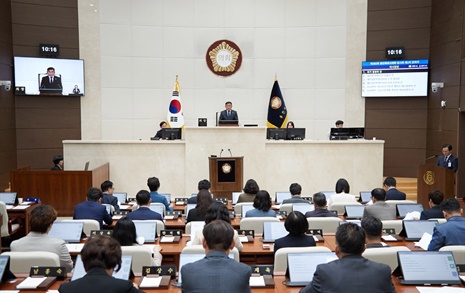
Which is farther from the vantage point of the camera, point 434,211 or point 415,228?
point 434,211

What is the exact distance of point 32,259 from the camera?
11.6 feet

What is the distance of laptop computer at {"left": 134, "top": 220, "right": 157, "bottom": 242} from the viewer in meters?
4.69

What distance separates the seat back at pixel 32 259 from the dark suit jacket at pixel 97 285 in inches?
52.6

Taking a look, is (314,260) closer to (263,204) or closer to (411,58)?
(263,204)

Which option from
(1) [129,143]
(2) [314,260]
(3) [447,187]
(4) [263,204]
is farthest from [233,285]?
(1) [129,143]

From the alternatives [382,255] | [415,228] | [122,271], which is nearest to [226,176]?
[415,228]

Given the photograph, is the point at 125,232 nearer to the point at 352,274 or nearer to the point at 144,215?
the point at 144,215

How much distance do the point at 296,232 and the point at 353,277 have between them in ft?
5.00

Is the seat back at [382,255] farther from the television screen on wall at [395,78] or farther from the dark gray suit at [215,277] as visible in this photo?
the television screen on wall at [395,78]

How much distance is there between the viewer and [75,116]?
12031mm

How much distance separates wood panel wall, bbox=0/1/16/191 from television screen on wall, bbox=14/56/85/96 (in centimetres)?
26

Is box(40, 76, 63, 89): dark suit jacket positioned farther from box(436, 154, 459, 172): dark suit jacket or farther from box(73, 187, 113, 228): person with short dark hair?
box(436, 154, 459, 172): dark suit jacket

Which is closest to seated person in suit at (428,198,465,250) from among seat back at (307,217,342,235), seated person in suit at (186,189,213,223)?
seat back at (307,217,342,235)

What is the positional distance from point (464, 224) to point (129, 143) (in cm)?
717
